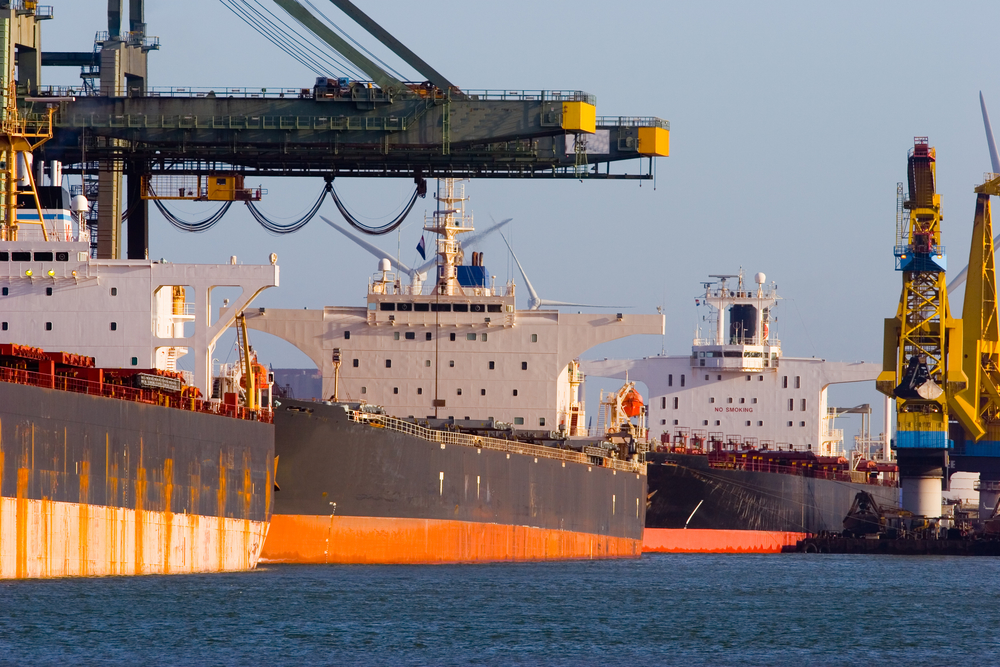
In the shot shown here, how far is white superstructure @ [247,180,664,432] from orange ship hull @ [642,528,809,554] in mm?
8754

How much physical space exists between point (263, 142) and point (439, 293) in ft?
29.9

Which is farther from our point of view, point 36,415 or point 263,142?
point 263,142

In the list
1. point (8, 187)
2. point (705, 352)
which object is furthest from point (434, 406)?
point (705, 352)

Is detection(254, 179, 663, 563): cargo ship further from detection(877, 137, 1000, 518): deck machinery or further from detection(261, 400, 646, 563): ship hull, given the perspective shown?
detection(877, 137, 1000, 518): deck machinery

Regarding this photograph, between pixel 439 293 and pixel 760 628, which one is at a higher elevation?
pixel 439 293

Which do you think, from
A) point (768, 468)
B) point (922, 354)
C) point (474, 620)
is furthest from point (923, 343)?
point (474, 620)

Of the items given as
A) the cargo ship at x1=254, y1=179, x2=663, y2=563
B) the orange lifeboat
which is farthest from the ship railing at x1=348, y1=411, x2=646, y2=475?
the orange lifeboat

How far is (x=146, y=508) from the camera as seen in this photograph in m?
28.2

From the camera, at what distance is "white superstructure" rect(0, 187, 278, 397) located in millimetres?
33406

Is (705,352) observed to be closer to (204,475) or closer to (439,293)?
(439,293)

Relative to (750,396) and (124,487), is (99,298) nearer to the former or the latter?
(124,487)

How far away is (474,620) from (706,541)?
86.2 feet

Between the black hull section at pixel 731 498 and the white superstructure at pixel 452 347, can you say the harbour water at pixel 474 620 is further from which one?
the black hull section at pixel 731 498

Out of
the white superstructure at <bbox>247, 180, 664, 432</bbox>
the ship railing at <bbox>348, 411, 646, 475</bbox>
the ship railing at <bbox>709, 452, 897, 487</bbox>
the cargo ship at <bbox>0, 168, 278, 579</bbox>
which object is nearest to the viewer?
the cargo ship at <bbox>0, 168, 278, 579</bbox>
